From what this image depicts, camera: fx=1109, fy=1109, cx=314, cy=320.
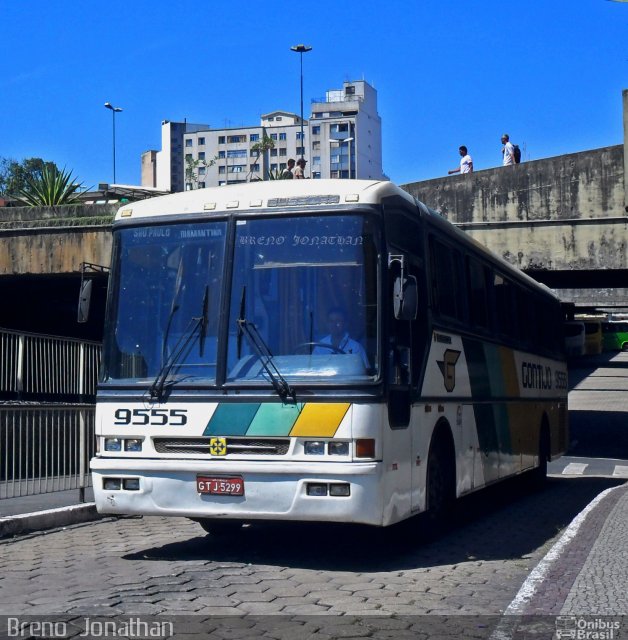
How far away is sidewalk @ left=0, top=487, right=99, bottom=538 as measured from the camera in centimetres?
1108

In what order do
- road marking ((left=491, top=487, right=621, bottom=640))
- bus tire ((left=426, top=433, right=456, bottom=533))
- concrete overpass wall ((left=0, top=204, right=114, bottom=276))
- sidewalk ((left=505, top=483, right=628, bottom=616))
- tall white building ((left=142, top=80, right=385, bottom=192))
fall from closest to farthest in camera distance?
road marking ((left=491, top=487, right=621, bottom=640)) < sidewalk ((left=505, top=483, right=628, bottom=616)) < bus tire ((left=426, top=433, right=456, bottom=533)) < concrete overpass wall ((left=0, top=204, right=114, bottom=276)) < tall white building ((left=142, top=80, right=385, bottom=192))

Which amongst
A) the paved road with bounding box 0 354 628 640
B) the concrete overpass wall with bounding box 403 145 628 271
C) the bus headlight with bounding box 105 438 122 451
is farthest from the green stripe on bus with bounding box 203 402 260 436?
the concrete overpass wall with bounding box 403 145 628 271

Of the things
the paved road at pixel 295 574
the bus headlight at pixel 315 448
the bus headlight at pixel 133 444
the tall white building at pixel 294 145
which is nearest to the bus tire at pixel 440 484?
the paved road at pixel 295 574

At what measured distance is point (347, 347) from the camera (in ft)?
29.1

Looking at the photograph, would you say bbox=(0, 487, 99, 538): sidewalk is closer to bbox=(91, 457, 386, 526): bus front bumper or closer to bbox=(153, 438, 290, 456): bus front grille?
bbox=(91, 457, 386, 526): bus front bumper

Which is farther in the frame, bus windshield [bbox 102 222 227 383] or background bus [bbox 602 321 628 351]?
background bus [bbox 602 321 628 351]

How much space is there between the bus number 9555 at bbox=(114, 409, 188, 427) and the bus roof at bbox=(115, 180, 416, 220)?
5.69 ft

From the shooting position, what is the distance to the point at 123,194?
29797 millimetres

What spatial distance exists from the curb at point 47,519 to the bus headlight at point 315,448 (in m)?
3.78

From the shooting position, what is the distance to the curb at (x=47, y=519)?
10.9m

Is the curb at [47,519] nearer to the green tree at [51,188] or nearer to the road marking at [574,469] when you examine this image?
the road marking at [574,469]

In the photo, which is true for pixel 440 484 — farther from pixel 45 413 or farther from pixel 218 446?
pixel 45 413

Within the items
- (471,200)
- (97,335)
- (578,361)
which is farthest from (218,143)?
(471,200)

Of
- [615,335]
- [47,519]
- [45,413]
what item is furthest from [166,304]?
[615,335]
